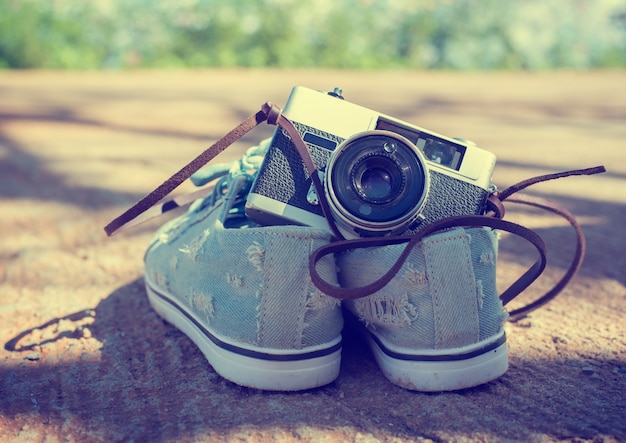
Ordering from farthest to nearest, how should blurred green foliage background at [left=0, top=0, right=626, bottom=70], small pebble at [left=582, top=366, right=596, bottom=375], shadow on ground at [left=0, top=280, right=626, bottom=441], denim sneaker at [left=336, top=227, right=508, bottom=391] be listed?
blurred green foliage background at [left=0, top=0, right=626, bottom=70], small pebble at [left=582, top=366, right=596, bottom=375], denim sneaker at [left=336, top=227, right=508, bottom=391], shadow on ground at [left=0, top=280, right=626, bottom=441]

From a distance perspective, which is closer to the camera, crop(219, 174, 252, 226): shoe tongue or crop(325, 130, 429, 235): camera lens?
crop(325, 130, 429, 235): camera lens

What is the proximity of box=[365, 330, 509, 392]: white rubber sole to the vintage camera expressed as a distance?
26 centimetres

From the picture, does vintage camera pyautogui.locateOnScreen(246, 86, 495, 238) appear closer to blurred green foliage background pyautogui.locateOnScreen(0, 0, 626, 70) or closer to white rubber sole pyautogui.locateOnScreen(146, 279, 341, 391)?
white rubber sole pyautogui.locateOnScreen(146, 279, 341, 391)

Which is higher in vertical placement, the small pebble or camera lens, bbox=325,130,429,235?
camera lens, bbox=325,130,429,235

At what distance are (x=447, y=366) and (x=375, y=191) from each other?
38cm

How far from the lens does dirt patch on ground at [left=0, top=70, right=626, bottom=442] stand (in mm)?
1244

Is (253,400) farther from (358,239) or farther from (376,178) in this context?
(376,178)

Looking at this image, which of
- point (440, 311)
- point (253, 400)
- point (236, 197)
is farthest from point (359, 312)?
point (236, 197)

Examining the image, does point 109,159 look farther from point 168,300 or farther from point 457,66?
point 457,66

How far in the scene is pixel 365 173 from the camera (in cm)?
137

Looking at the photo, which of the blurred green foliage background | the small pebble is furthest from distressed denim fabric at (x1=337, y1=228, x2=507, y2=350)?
the blurred green foliage background

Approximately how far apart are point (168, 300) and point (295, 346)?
44cm

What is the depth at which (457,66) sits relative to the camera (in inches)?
401

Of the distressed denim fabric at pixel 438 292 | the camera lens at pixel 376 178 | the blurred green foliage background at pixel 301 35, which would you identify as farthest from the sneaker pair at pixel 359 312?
the blurred green foliage background at pixel 301 35
